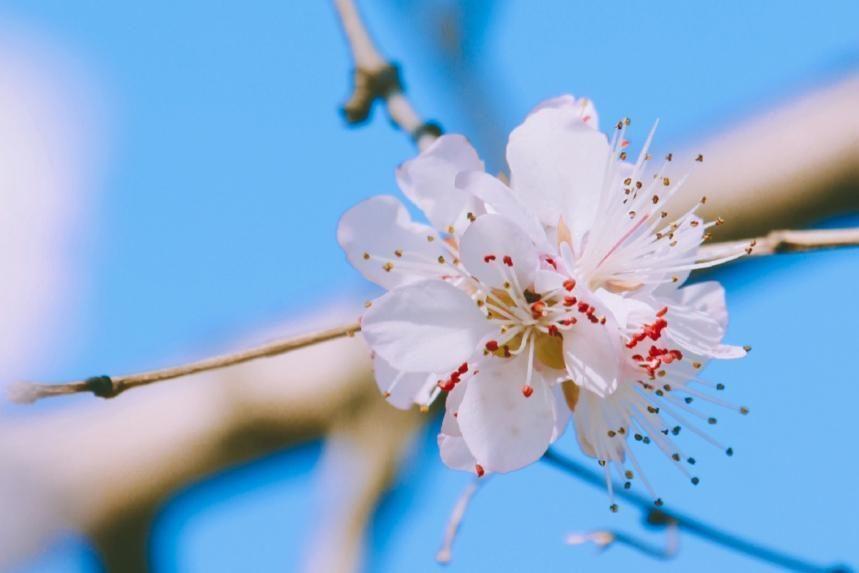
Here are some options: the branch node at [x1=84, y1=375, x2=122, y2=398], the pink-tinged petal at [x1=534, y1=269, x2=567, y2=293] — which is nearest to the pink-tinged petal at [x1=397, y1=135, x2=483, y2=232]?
the pink-tinged petal at [x1=534, y1=269, x2=567, y2=293]

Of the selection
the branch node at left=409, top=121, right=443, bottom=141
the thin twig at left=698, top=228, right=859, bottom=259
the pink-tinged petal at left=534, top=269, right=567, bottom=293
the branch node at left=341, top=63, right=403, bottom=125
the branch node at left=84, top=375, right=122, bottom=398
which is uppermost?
the branch node at left=341, top=63, right=403, bottom=125

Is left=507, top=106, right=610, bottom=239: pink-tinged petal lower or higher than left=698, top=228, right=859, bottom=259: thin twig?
higher

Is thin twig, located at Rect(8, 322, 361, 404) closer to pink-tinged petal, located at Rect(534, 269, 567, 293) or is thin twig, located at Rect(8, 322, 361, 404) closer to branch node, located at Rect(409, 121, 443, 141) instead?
pink-tinged petal, located at Rect(534, 269, 567, 293)

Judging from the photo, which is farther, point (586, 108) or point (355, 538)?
point (355, 538)

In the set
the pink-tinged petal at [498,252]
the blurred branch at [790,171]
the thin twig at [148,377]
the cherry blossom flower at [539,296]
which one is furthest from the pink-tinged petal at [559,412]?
the blurred branch at [790,171]

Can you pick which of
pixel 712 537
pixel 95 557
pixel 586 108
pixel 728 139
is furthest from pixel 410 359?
pixel 95 557

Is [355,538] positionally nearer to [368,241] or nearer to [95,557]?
[95,557]

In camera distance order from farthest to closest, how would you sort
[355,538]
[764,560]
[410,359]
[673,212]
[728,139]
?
[728,139]
[355,538]
[673,212]
[764,560]
[410,359]
